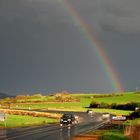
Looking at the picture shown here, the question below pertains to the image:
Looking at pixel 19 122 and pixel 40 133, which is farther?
pixel 19 122

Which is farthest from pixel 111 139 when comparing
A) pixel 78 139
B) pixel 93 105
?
pixel 93 105

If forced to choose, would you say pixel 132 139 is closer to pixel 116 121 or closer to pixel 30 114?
pixel 116 121

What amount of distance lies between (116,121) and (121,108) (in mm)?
100262

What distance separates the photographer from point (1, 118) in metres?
65.8

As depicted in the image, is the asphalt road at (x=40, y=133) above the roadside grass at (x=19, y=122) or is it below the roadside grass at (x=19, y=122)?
below

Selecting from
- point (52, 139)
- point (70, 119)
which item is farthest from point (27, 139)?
point (70, 119)

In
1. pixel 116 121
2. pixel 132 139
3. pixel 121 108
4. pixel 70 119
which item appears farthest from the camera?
pixel 121 108

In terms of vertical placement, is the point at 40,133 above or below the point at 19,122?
below

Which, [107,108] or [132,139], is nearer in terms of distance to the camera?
[132,139]

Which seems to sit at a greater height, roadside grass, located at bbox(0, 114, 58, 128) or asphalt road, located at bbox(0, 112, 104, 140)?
roadside grass, located at bbox(0, 114, 58, 128)

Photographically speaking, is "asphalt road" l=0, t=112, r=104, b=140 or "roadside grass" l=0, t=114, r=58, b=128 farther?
"roadside grass" l=0, t=114, r=58, b=128

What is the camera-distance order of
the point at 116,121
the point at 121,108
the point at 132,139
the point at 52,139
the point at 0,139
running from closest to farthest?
the point at 132,139
the point at 0,139
the point at 52,139
the point at 116,121
the point at 121,108

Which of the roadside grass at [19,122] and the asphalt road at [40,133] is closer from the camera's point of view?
the asphalt road at [40,133]

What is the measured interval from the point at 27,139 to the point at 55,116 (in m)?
65.0
